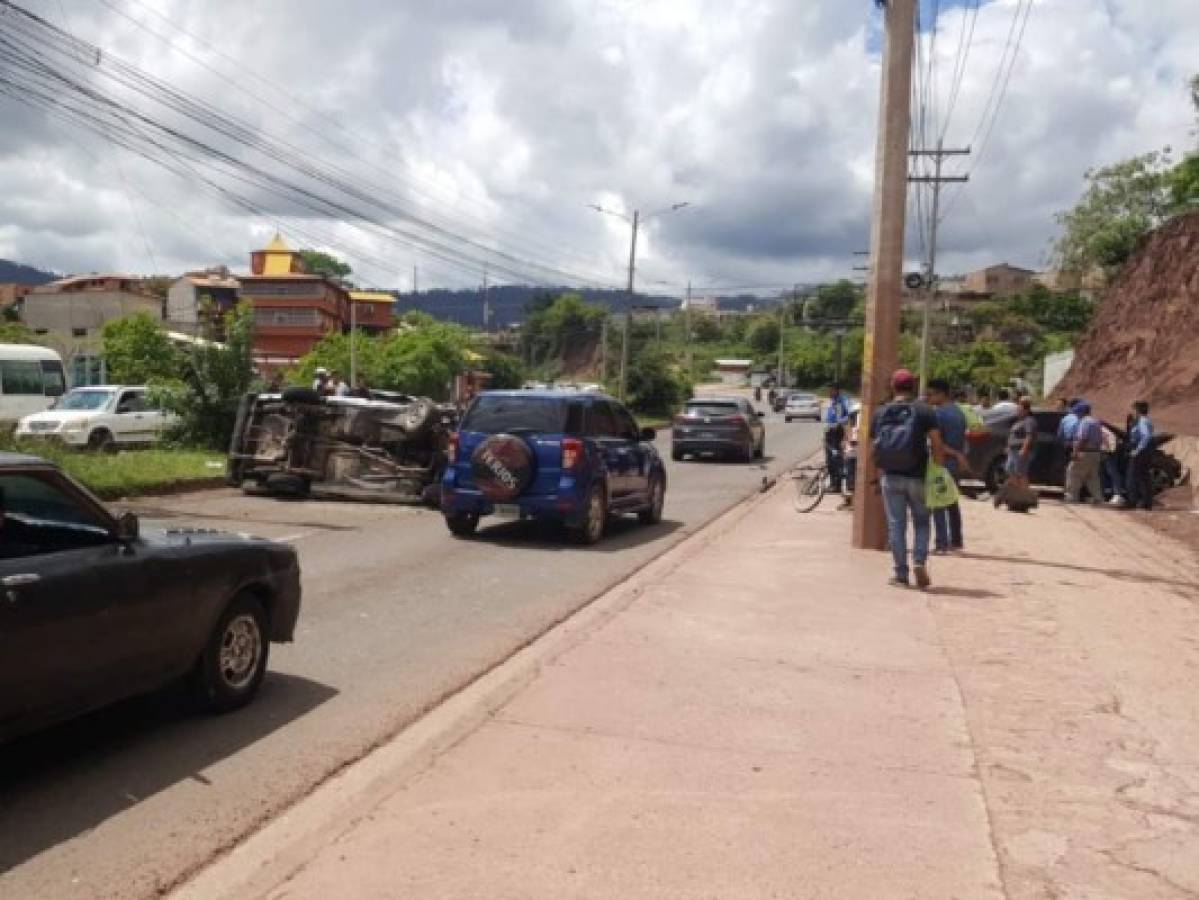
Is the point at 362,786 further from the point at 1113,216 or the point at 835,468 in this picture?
the point at 1113,216

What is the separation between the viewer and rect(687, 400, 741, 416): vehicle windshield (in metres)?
27.6

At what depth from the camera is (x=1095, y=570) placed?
36.9 feet

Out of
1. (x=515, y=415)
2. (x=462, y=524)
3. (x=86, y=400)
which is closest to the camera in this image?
(x=515, y=415)

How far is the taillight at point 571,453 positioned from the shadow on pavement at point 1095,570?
13.1 feet

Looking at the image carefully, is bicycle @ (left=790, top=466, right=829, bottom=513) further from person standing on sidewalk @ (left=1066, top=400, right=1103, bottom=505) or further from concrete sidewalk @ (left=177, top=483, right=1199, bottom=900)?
concrete sidewalk @ (left=177, top=483, right=1199, bottom=900)

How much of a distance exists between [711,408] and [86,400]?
45.4 feet

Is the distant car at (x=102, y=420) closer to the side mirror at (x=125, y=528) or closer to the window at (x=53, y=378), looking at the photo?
the window at (x=53, y=378)

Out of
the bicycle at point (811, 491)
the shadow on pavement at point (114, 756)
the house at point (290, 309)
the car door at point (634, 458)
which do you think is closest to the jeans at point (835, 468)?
the bicycle at point (811, 491)

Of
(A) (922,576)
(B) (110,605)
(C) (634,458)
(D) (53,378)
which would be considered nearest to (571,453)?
(C) (634,458)

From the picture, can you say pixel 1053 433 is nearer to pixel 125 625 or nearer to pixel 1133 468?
pixel 1133 468

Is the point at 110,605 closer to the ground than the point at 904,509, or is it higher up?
closer to the ground

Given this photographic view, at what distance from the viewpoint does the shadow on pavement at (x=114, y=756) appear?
439 cm

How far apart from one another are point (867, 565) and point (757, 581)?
1.58 m

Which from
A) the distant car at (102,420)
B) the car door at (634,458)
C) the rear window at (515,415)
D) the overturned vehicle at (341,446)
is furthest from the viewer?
the distant car at (102,420)
